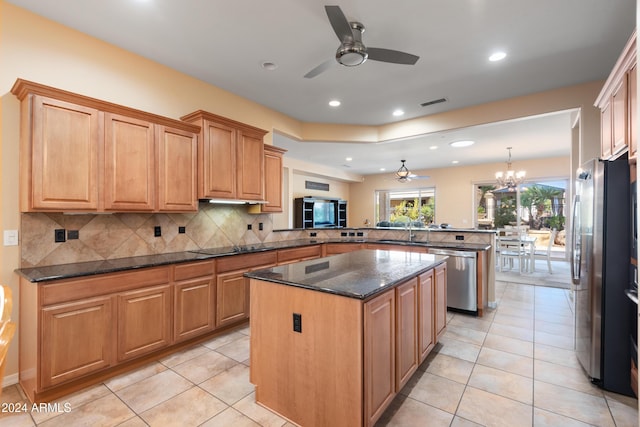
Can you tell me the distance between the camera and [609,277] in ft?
7.07

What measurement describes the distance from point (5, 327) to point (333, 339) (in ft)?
4.45

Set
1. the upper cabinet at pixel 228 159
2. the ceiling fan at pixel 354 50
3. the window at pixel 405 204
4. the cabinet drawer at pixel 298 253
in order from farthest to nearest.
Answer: the window at pixel 405 204
the cabinet drawer at pixel 298 253
the upper cabinet at pixel 228 159
the ceiling fan at pixel 354 50

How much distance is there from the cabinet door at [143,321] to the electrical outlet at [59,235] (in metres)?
0.75

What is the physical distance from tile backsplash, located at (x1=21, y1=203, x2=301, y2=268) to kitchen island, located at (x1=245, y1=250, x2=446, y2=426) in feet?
5.69

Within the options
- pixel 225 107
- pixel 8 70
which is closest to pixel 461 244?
pixel 225 107

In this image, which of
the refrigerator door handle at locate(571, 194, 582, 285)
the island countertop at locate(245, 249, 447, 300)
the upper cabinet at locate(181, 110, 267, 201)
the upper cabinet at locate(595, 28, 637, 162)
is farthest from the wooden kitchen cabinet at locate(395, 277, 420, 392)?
the upper cabinet at locate(181, 110, 267, 201)

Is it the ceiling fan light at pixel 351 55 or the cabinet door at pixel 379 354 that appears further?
the ceiling fan light at pixel 351 55

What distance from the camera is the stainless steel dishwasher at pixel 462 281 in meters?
3.75

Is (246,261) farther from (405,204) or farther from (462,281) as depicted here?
(405,204)

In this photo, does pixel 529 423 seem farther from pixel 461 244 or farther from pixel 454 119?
pixel 454 119

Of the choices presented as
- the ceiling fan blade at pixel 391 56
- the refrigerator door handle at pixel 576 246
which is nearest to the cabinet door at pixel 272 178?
the ceiling fan blade at pixel 391 56

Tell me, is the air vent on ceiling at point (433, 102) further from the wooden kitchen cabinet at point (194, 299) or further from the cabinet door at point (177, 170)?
the wooden kitchen cabinet at point (194, 299)

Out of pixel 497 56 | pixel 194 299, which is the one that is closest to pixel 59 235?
pixel 194 299

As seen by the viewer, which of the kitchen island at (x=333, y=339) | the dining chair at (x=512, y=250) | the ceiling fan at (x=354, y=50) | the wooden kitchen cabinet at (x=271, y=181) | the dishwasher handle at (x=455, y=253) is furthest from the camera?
the dining chair at (x=512, y=250)
